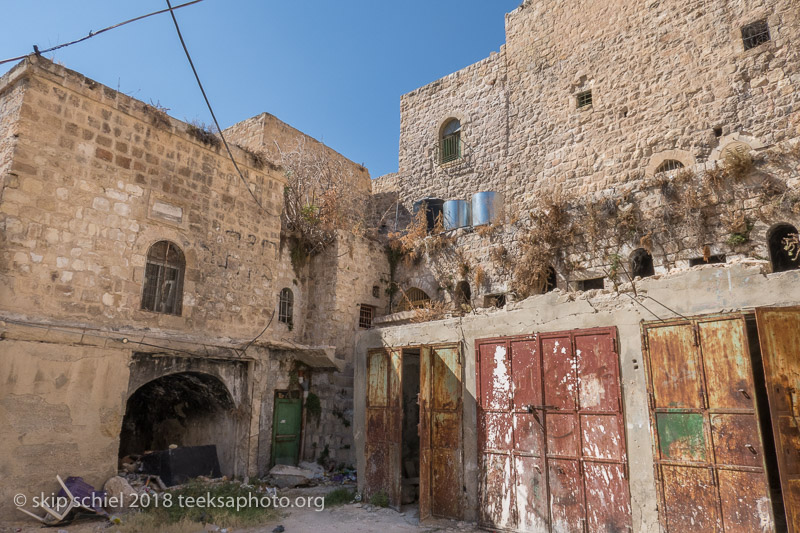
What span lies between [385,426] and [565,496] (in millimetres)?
3119

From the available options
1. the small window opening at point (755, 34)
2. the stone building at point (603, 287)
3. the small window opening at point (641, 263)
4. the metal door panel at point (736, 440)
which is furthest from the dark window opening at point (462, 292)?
the small window opening at point (755, 34)

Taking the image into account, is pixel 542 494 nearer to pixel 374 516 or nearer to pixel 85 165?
pixel 374 516

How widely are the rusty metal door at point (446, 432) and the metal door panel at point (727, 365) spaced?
10.7 feet

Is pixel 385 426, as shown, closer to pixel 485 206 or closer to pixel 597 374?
pixel 597 374

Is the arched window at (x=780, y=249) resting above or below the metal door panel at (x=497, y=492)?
above

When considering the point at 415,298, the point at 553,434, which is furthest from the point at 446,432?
the point at 415,298

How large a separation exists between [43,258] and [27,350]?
129 cm

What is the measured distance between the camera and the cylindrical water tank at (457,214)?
1430cm

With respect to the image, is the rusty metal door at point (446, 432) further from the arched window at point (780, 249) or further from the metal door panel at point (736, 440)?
the arched window at point (780, 249)

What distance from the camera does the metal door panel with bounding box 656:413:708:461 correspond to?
220 inches

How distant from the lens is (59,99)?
8.03m

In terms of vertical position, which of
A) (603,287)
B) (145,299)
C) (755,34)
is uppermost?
(755,34)

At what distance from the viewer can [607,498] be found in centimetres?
612

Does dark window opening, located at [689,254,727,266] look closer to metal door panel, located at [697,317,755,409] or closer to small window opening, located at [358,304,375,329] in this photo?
metal door panel, located at [697,317,755,409]
